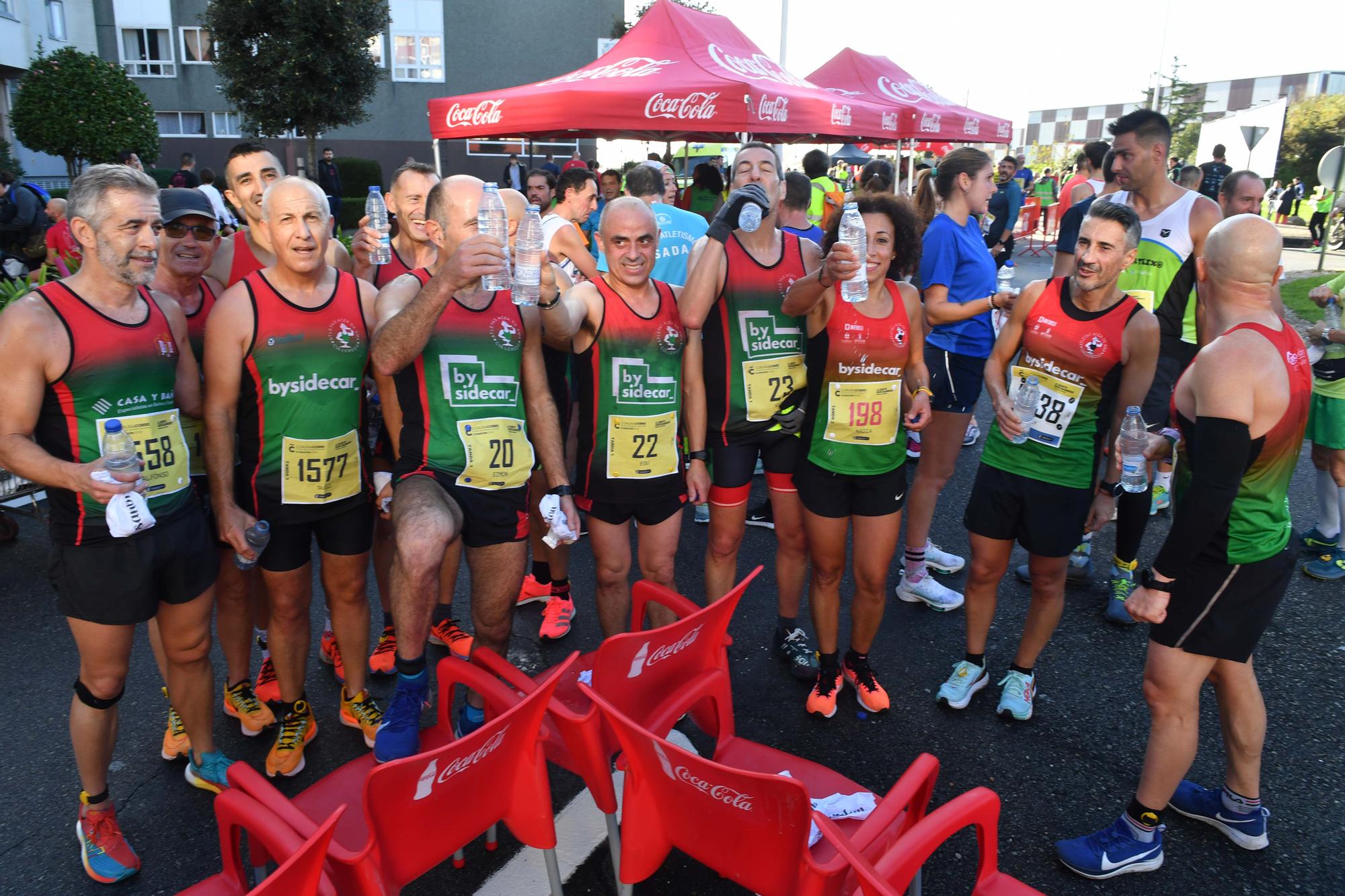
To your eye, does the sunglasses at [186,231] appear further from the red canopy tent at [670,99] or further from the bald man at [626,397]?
Answer: the red canopy tent at [670,99]

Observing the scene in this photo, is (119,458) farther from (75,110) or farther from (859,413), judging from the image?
A: (75,110)

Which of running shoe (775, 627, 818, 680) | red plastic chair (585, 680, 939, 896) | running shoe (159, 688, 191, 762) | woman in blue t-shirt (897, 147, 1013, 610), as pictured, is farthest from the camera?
woman in blue t-shirt (897, 147, 1013, 610)

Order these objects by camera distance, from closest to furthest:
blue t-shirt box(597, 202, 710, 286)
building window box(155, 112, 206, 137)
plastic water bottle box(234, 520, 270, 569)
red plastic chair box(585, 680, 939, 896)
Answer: red plastic chair box(585, 680, 939, 896) → plastic water bottle box(234, 520, 270, 569) → blue t-shirt box(597, 202, 710, 286) → building window box(155, 112, 206, 137)

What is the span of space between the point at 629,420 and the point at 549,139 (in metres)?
7.95

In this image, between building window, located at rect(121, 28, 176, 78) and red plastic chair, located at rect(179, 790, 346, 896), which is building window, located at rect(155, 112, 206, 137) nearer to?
building window, located at rect(121, 28, 176, 78)

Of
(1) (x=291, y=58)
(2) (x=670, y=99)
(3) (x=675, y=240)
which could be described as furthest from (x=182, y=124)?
(3) (x=675, y=240)

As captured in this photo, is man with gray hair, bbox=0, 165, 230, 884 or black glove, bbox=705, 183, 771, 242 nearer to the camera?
man with gray hair, bbox=0, 165, 230, 884

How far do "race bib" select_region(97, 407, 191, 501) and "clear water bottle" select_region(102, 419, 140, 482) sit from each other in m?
0.12

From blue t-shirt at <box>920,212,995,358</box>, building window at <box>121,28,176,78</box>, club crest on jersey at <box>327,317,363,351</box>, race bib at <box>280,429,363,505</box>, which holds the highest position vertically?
building window at <box>121,28,176,78</box>

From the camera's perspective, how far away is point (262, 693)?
12.1 feet

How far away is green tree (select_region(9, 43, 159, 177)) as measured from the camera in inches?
800

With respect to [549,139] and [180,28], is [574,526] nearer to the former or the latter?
[549,139]

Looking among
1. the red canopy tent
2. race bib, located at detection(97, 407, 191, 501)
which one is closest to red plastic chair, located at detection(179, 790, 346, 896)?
race bib, located at detection(97, 407, 191, 501)

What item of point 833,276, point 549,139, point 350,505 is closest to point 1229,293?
point 833,276
